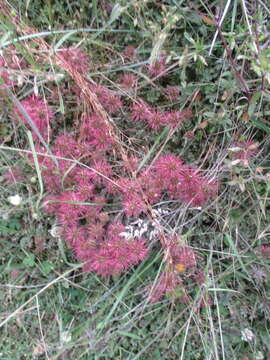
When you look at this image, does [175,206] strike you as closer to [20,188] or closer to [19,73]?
[20,188]

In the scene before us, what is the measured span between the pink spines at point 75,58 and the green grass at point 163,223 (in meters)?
0.07

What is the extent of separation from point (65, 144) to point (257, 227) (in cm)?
113

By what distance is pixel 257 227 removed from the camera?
6.81 ft

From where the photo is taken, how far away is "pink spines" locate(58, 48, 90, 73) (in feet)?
6.87

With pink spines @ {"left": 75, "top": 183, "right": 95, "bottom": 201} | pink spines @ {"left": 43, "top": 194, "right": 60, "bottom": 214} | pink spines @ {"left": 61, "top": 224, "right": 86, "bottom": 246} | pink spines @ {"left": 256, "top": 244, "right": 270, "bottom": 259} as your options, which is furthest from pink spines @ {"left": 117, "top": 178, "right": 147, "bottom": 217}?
pink spines @ {"left": 256, "top": 244, "right": 270, "bottom": 259}

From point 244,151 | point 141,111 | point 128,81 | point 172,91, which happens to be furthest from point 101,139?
point 244,151

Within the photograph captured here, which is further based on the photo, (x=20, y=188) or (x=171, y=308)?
(x=20, y=188)

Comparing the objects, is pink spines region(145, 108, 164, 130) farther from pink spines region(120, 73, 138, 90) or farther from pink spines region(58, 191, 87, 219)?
pink spines region(58, 191, 87, 219)

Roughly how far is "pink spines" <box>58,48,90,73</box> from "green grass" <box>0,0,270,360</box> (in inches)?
2.9

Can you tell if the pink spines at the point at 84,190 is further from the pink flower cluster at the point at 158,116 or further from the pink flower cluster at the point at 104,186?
the pink flower cluster at the point at 158,116

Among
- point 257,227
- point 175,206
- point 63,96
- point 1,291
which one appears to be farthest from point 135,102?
point 1,291

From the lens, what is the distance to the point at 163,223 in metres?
2.07

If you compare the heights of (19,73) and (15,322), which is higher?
(19,73)

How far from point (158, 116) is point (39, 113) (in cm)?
64
